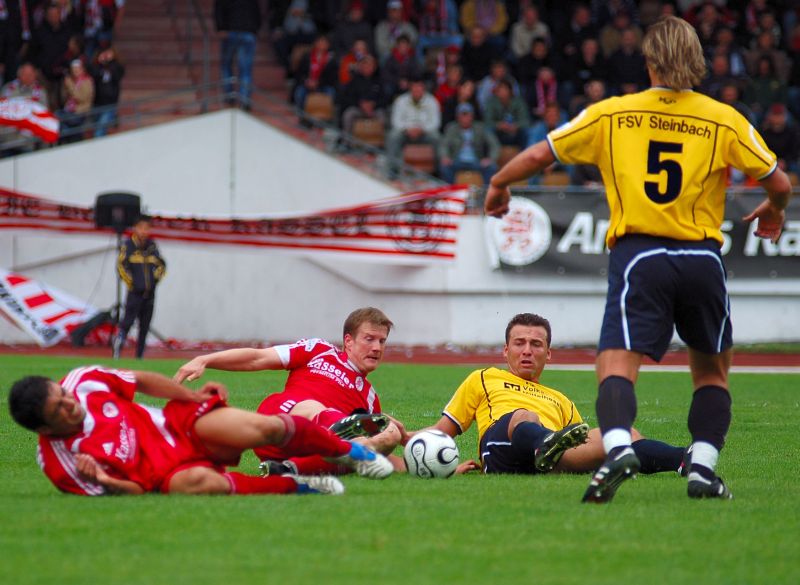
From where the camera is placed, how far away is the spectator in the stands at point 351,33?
2414 cm

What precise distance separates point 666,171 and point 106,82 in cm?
1852

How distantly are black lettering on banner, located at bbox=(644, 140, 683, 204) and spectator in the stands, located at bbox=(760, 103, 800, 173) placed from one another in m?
16.4

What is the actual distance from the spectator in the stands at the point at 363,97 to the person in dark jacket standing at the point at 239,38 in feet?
5.62

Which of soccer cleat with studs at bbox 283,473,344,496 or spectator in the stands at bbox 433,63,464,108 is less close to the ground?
spectator in the stands at bbox 433,63,464,108

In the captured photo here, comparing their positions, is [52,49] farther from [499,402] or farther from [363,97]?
[499,402]

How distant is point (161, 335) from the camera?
23.1m

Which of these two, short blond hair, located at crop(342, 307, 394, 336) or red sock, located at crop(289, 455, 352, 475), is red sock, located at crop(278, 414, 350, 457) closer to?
red sock, located at crop(289, 455, 352, 475)

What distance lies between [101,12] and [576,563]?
2194 centimetres

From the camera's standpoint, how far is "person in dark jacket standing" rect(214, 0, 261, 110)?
74.9ft

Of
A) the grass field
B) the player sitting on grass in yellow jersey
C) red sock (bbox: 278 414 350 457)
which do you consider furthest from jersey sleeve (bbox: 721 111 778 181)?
red sock (bbox: 278 414 350 457)

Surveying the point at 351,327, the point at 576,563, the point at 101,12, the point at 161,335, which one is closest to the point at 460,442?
the point at 351,327

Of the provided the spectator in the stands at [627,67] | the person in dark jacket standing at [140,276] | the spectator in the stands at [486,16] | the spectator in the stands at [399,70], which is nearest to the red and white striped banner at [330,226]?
the spectator in the stands at [399,70]

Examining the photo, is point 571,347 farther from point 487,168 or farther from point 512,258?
point 487,168

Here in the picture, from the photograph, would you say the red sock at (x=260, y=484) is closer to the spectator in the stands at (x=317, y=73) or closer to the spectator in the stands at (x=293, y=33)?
the spectator in the stands at (x=317, y=73)
